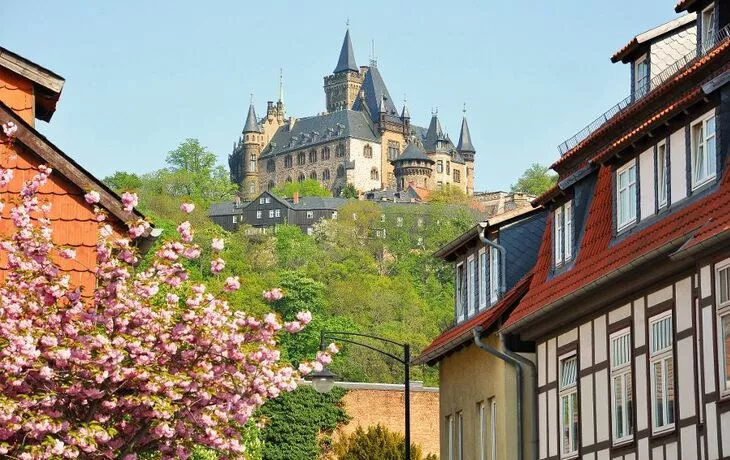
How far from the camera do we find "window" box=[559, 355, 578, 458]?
78.1 ft

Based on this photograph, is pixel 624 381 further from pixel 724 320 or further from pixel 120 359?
pixel 120 359

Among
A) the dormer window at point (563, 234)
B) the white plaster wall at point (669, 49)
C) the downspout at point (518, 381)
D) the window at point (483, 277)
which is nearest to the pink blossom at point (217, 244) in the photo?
the dormer window at point (563, 234)

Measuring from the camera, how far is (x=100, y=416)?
647 inches

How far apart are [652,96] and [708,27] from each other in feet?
4.72

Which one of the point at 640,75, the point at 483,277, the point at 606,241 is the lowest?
the point at 606,241

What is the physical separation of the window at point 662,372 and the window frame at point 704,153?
58.3 inches

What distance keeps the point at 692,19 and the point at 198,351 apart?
39.6 feet

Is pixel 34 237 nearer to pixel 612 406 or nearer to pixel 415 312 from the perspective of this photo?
pixel 612 406

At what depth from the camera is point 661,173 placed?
21.1 m

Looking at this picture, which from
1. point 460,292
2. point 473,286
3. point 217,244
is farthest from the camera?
point 460,292

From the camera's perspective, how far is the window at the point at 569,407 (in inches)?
938

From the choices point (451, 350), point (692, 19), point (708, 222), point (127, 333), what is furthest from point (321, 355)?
point (451, 350)

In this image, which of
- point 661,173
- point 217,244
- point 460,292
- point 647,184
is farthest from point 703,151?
point 460,292

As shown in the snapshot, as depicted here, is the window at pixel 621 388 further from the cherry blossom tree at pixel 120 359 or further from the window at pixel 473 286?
the window at pixel 473 286
